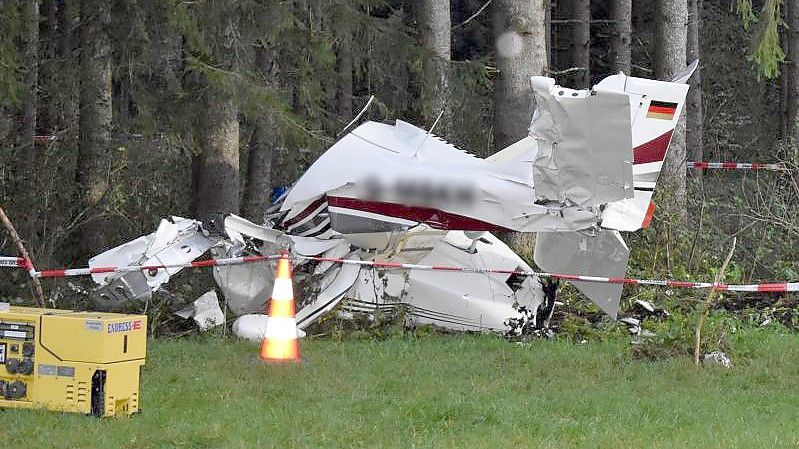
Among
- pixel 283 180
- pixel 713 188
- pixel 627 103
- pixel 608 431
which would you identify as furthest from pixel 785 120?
pixel 608 431

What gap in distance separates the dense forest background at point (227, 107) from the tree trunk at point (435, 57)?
0.02 metres

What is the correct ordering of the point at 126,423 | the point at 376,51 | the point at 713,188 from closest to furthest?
the point at 126,423 < the point at 376,51 < the point at 713,188

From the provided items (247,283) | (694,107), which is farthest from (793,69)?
(247,283)

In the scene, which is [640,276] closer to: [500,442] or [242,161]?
[500,442]

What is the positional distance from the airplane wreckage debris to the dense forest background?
89 centimetres

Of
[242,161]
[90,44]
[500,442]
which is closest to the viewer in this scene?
[500,442]

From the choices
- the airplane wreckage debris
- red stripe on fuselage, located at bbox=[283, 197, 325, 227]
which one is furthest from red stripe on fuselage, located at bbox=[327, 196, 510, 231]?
red stripe on fuselage, located at bbox=[283, 197, 325, 227]

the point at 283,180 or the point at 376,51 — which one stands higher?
the point at 376,51

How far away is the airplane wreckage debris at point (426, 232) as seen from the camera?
970cm

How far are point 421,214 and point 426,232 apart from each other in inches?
21.4

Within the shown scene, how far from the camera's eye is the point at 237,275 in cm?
1050

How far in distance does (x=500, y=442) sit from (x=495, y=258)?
4.50m

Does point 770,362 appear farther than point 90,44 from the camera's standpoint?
No

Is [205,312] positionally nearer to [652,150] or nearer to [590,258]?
[590,258]
